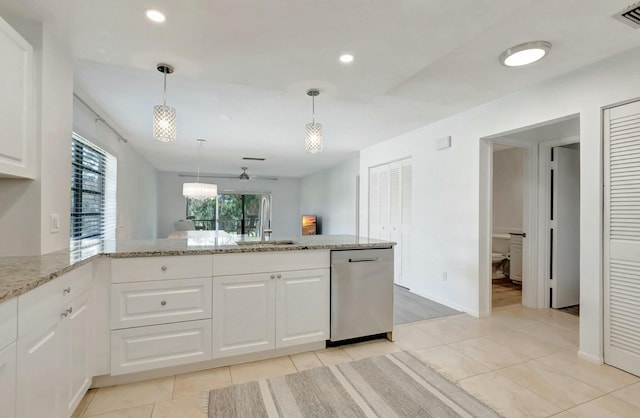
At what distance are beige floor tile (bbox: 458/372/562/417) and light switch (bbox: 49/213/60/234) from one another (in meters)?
2.91

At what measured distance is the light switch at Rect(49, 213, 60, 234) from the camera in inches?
76.3

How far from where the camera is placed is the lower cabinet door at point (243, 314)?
219cm

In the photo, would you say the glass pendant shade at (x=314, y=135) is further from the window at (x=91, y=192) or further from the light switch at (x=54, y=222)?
the window at (x=91, y=192)

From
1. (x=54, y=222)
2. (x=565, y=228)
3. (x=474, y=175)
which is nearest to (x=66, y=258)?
(x=54, y=222)

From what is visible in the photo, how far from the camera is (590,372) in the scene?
7.28ft

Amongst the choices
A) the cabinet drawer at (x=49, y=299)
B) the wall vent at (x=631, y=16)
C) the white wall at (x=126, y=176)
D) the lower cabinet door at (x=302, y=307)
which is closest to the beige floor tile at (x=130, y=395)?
the cabinet drawer at (x=49, y=299)

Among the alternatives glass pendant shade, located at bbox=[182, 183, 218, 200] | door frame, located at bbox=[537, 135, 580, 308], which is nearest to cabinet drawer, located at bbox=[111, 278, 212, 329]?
door frame, located at bbox=[537, 135, 580, 308]

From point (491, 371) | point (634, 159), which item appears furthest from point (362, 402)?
point (634, 159)

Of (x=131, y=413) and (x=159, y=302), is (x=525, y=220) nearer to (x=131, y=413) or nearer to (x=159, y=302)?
(x=159, y=302)

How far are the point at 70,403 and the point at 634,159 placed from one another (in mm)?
3944

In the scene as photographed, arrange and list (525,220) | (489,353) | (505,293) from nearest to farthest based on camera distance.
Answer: (489,353), (525,220), (505,293)

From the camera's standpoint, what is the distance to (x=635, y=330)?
2.18 m

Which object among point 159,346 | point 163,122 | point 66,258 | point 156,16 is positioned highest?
point 156,16

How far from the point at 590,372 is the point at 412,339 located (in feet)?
4.19
